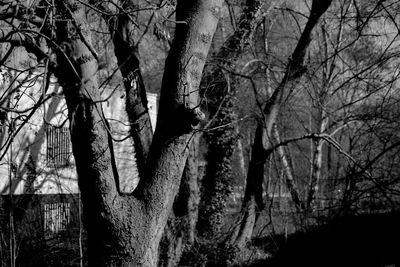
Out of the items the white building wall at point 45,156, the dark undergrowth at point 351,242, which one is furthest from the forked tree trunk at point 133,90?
the dark undergrowth at point 351,242

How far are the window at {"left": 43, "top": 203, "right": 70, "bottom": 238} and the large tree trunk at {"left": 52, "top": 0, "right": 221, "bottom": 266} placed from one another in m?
5.79

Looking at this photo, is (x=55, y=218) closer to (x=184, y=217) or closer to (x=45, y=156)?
(x=45, y=156)

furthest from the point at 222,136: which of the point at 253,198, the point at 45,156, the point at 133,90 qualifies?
the point at 133,90

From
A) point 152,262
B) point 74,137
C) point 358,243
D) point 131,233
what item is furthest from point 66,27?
point 358,243

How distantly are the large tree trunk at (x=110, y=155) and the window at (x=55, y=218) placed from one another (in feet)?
19.0

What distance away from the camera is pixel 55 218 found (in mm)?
11156

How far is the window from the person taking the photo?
10.4 meters

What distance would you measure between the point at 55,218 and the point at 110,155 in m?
6.79

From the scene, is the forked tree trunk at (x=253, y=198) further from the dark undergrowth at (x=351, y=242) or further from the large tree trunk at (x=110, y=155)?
the large tree trunk at (x=110, y=155)

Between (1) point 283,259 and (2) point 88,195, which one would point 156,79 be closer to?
(1) point 283,259

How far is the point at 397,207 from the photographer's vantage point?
982cm

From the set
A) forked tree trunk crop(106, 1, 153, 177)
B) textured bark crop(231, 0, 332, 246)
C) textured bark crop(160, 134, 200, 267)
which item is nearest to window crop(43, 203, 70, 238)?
textured bark crop(160, 134, 200, 267)

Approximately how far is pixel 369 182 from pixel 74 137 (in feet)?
22.5

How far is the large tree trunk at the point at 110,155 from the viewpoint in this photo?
15.7 feet
